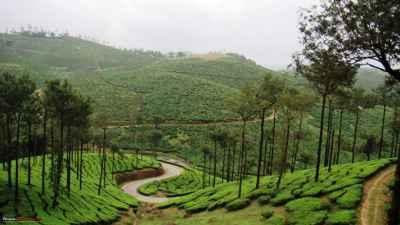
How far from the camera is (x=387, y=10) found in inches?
572

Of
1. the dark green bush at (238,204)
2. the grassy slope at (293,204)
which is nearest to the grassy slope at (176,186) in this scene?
the grassy slope at (293,204)

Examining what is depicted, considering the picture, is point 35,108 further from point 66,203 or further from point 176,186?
point 176,186

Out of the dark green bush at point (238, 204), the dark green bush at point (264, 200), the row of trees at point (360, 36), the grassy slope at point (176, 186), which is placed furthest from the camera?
the grassy slope at point (176, 186)

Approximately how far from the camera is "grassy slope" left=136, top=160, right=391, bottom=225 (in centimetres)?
2641

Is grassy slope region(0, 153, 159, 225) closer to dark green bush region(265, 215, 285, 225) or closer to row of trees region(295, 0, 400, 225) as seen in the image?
dark green bush region(265, 215, 285, 225)

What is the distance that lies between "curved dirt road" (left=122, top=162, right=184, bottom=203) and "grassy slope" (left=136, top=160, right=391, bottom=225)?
19.4m

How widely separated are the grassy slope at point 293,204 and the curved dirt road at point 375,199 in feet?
1.98

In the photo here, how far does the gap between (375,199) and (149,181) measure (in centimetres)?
5941

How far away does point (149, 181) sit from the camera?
79.0 metres

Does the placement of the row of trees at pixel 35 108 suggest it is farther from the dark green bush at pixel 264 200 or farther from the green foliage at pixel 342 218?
the green foliage at pixel 342 218

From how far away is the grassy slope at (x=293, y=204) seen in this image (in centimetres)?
2641

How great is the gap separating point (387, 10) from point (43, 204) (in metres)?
38.6

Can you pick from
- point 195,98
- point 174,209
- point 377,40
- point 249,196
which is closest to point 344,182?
point 249,196

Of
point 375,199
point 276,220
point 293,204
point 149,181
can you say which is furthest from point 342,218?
point 149,181
